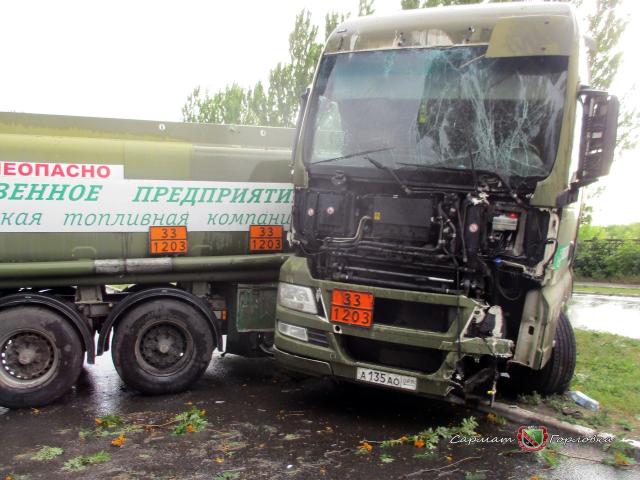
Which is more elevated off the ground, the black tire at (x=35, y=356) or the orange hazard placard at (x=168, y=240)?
the orange hazard placard at (x=168, y=240)

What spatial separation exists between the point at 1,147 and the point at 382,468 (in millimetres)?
4081

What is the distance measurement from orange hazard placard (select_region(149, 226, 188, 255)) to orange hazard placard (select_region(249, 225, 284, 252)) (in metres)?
0.70

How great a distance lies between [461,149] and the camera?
480 centimetres

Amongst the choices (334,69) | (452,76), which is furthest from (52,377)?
(452,76)

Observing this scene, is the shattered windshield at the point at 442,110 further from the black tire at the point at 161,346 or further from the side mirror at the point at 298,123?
the black tire at the point at 161,346

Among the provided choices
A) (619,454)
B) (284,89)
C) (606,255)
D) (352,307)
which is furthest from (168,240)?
(606,255)

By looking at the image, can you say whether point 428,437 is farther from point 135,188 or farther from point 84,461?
point 135,188

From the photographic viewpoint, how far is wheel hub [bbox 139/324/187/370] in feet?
19.0

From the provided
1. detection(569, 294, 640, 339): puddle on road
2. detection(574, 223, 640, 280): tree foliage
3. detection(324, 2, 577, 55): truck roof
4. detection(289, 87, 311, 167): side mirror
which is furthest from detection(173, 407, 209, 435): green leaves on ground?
detection(574, 223, 640, 280): tree foliage

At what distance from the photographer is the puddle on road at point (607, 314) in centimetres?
1007

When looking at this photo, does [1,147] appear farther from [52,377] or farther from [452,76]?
Answer: [452,76]

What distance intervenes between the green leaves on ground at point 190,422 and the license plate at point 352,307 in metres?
1.39

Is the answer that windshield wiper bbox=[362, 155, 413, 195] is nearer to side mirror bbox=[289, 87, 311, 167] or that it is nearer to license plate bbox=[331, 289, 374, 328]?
side mirror bbox=[289, 87, 311, 167]

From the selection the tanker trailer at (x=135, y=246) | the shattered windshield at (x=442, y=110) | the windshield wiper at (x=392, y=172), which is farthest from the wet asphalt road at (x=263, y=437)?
the shattered windshield at (x=442, y=110)
